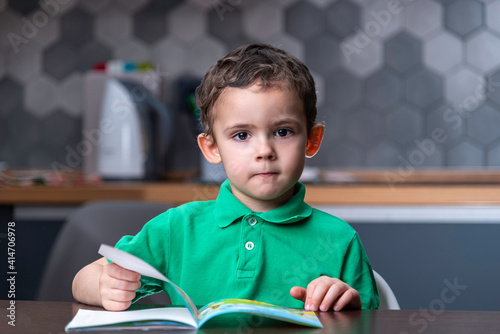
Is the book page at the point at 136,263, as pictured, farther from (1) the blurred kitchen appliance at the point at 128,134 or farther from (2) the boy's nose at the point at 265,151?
A: (1) the blurred kitchen appliance at the point at 128,134

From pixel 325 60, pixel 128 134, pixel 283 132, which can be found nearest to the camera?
pixel 283 132

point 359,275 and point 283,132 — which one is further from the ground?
point 283,132

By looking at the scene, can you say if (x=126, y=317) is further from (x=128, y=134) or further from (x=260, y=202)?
(x=128, y=134)

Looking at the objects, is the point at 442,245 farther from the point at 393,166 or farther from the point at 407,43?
the point at 407,43

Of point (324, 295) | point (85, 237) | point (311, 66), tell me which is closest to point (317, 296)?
point (324, 295)

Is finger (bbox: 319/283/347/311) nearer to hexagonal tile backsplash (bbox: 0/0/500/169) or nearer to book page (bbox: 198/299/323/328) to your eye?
→ book page (bbox: 198/299/323/328)

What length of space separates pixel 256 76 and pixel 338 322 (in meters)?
0.35

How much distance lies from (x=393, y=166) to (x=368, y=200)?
680 mm

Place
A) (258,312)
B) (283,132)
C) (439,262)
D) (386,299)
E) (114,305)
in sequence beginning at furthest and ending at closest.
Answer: (439,262)
(386,299)
(283,132)
(114,305)
(258,312)

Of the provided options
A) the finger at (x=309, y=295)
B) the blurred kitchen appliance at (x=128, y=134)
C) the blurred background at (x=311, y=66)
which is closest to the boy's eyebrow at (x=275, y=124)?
the finger at (x=309, y=295)

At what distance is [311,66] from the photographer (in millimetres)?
2316

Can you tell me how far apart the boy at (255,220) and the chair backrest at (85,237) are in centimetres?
34

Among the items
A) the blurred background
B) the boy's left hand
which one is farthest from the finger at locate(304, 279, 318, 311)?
the blurred background

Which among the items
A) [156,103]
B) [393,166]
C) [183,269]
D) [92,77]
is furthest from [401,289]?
[92,77]
